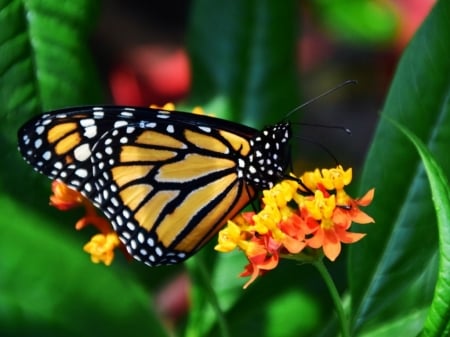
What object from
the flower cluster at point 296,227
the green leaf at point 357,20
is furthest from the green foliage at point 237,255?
the green leaf at point 357,20

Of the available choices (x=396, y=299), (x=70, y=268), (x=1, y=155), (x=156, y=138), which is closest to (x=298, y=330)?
(x=396, y=299)

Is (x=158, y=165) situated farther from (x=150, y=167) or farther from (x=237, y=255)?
(x=237, y=255)

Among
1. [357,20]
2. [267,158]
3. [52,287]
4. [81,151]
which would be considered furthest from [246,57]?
[52,287]

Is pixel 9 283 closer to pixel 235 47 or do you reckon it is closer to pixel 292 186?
pixel 292 186

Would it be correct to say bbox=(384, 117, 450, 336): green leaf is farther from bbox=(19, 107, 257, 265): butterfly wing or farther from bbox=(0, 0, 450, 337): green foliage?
bbox=(19, 107, 257, 265): butterfly wing

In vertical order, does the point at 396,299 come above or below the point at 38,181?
below

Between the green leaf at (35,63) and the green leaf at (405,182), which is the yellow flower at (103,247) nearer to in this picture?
the green leaf at (35,63)
